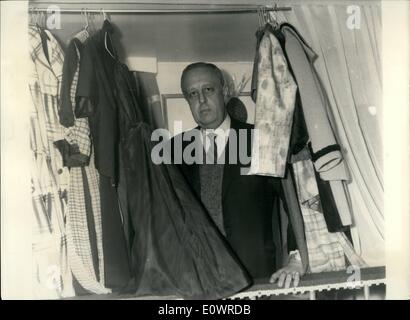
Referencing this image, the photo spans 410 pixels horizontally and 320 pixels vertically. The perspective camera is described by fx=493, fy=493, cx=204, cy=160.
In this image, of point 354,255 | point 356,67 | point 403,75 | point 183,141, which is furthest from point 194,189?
point 403,75

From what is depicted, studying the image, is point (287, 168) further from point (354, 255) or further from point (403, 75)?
point (403, 75)

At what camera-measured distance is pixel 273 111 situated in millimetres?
1500

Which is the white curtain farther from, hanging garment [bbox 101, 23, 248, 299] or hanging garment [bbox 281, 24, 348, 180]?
hanging garment [bbox 101, 23, 248, 299]

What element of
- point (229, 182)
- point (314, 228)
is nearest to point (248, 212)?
point (229, 182)

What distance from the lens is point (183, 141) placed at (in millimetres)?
1532

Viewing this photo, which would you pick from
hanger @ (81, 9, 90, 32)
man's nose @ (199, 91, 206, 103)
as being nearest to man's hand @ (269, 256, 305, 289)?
man's nose @ (199, 91, 206, 103)

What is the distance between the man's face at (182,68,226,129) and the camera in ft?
4.97

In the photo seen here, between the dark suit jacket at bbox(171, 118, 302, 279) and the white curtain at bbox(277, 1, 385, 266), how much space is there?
27 centimetres

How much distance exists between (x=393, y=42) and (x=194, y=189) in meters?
0.80

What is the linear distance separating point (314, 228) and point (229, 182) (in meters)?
0.30

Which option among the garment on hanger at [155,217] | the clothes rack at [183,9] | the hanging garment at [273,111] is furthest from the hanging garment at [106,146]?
the hanging garment at [273,111]

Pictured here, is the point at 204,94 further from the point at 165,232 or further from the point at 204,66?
the point at 165,232

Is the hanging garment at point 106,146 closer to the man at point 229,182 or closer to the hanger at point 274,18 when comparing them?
the man at point 229,182
